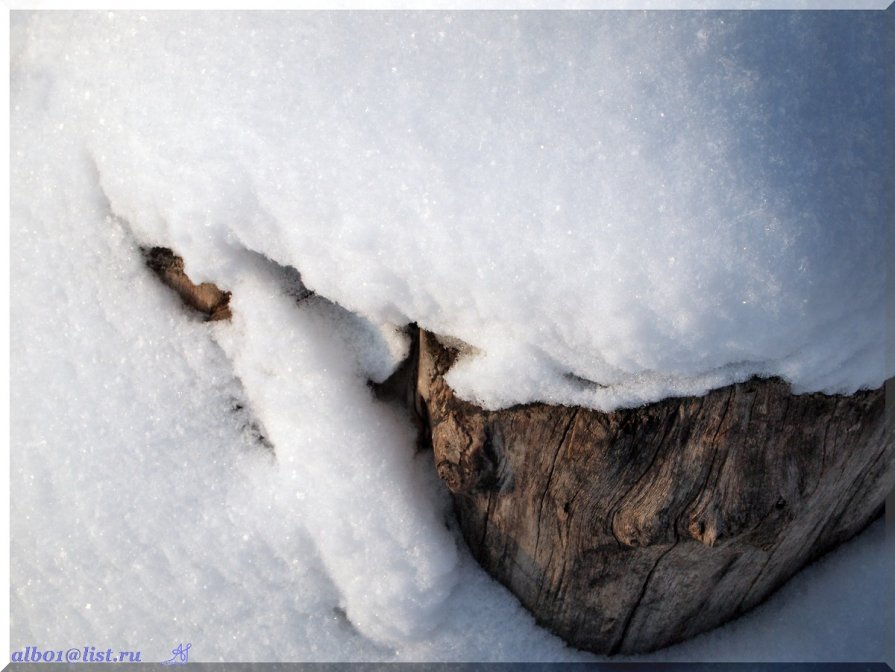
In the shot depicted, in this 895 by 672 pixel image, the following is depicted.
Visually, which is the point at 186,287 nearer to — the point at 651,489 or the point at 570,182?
the point at 570,182

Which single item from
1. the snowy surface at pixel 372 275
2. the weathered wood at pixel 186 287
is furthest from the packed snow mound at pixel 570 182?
the weathered wood at pixel 186 287

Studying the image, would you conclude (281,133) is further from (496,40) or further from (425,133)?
(496,40)

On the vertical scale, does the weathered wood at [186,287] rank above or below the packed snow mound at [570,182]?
below

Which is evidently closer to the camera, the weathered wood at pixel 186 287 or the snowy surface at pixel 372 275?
the snowy surface at pixel 372 275

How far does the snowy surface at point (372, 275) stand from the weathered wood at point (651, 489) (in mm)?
55

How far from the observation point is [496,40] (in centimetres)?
102

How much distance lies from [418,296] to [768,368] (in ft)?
1.71

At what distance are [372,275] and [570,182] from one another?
0.32m

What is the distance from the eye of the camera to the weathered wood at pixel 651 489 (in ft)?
3.52

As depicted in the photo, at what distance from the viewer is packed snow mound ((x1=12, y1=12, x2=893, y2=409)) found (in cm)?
93

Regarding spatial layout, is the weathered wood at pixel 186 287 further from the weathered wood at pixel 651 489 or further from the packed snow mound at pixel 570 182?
the weathered wood at pixel 651 489

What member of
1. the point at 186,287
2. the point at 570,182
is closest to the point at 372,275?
the point at 570,182

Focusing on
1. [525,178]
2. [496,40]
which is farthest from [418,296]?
[496,40]

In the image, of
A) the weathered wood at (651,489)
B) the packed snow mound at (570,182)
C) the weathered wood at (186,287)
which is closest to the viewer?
the packed snow mound at (570,182)
